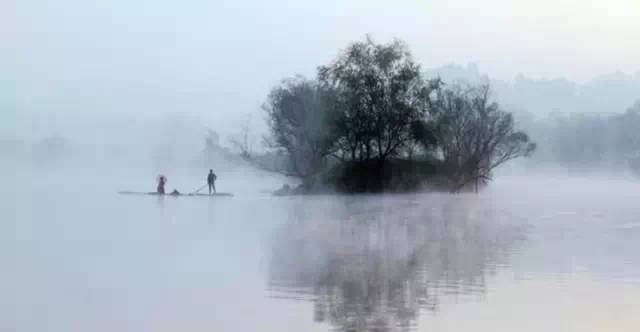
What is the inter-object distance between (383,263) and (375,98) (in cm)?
4194

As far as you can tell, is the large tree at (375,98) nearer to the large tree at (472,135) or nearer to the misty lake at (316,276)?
the large tree at (472,135)

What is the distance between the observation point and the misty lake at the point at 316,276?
35.5 feet

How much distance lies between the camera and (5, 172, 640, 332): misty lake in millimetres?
10820

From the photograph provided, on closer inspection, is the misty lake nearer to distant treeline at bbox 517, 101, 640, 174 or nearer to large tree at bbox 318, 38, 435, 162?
large tree at bbox 318, 38, 435, 162

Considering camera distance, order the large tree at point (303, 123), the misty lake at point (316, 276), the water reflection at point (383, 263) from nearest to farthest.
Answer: the misty lake at point (316, 276), the water reflection at point (383, 263), the large tree at point (303, 123)

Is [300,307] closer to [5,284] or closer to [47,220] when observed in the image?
[5,284]

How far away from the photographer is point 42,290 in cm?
1285

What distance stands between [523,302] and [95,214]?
21.8 meters

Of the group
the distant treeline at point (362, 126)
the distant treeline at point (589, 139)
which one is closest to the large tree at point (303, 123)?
the distant treeline at point (362, 126)

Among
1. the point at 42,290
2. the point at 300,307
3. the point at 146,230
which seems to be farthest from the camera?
the point at 146,230

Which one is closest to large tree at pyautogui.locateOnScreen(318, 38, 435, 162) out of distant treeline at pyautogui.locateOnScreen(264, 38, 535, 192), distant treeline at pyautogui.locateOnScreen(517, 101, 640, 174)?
distant treeline at pyautogui.locateOnScreen(264, 38, 535, 192)

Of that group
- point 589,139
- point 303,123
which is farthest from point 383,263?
point 589,139

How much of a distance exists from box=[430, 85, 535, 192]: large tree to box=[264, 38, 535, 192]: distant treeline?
1.38 meters

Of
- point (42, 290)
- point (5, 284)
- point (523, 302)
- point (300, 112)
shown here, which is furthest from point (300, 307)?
point (300, 112)
